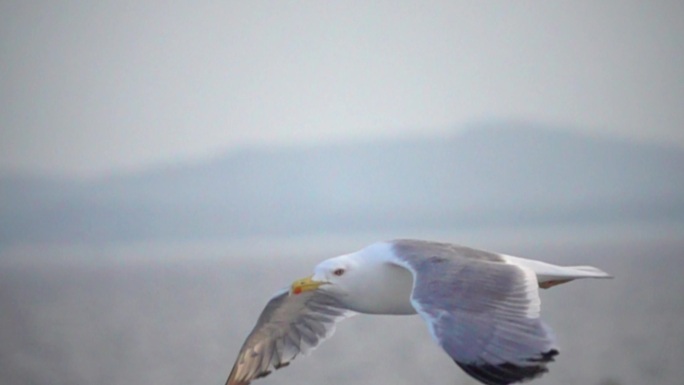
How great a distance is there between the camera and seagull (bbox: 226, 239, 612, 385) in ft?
9.68

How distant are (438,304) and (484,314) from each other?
0.13m

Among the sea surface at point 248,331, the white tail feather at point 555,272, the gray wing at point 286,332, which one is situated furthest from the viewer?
the sea surface at point 248,331

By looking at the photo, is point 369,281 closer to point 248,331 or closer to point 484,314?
point 484,314

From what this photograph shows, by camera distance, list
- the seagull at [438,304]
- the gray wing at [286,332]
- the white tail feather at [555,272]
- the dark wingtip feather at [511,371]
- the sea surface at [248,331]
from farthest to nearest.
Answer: the sea surface at [248,331] < the gray wing at [286,332] < the white tail feather at [555,272] < the seagull at [438,304] < the dark wingtip feather at [511,371]

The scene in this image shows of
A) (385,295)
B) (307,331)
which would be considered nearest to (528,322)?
(385,295)

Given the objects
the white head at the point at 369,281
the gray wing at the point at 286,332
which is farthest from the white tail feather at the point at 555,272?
the gray wing at the point at 286,332

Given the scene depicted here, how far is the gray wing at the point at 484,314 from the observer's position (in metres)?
2.89

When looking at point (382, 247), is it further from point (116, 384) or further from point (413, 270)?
Answer: point (116, 384)

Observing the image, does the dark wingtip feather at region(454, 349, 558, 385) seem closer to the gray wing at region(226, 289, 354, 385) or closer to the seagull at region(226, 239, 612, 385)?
the seagull at region(226, 239, 612, 385)

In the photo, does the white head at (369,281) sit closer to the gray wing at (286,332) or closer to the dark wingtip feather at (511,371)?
the gray wing at (286,332)

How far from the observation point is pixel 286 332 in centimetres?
417

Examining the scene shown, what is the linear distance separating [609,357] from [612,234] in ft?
130

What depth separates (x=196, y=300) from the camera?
30.3 m

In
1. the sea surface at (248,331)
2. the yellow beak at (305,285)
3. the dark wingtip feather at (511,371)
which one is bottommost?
the sea surface at (248,331)
